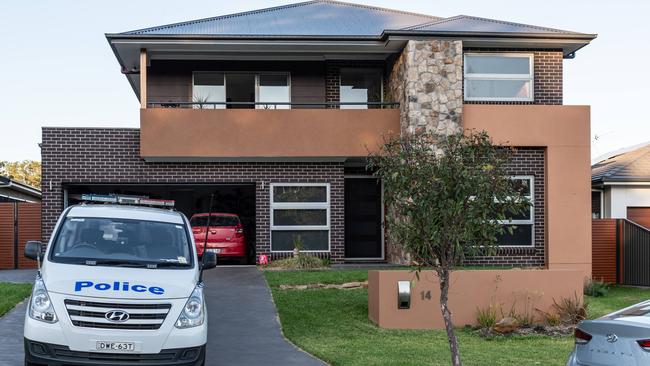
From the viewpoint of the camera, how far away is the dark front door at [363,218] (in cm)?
2378

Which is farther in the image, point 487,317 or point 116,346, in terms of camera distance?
point 487,317

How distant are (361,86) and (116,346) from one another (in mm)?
15915

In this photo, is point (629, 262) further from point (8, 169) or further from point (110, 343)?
point (8, 169)

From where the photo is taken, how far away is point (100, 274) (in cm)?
911

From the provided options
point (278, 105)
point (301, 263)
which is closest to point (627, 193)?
point (301, 263)

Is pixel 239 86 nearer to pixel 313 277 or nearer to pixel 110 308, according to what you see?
pixel 313 277

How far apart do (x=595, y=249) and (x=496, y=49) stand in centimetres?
612

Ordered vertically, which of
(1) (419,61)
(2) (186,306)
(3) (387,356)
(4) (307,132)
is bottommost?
(3) (387,356)

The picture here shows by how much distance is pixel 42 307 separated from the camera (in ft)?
28.6

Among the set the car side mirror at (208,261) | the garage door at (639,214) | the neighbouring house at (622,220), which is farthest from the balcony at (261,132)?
the car side mirror at (208,261)

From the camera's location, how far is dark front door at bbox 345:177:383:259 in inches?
936

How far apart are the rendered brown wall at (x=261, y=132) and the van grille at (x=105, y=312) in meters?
12.2

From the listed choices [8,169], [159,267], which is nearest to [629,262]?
[159,267]

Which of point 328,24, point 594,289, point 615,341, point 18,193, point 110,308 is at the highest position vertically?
point 328,24
